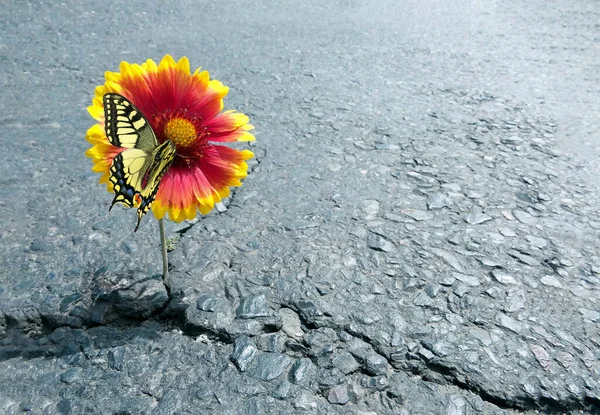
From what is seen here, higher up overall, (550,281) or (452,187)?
(452,187)

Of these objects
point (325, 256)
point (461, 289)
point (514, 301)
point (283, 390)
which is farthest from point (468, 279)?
point (283, 390)

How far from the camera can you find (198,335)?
1873mm

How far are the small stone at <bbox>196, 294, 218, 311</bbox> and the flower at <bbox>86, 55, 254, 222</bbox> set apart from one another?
39cm

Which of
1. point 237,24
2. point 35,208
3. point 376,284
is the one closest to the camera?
point 376,284

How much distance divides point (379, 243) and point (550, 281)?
2.12 feet

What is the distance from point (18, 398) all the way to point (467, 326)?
1.38 m

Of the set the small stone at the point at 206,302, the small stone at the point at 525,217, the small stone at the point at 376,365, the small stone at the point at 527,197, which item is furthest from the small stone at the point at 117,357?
the small stone at the point at 527,197

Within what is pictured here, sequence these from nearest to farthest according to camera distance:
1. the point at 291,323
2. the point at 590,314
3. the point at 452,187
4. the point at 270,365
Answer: the point at 270,365 < the point at 291,323 < the point at 590,314 < the point at 452,187

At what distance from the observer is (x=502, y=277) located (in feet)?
7.17

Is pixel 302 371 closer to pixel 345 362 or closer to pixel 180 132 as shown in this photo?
pixel 345 362

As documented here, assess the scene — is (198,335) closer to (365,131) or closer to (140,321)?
(140,321)

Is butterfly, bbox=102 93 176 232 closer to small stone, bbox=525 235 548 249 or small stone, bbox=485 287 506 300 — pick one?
small stone, bbox=485 287 506 300

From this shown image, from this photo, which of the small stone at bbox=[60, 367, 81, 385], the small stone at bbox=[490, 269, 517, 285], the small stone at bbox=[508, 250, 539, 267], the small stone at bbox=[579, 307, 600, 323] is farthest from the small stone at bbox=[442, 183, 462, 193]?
the small stone at bbox=[60, 367, 81, 385]

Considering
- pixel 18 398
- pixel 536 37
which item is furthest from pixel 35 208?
pixel 536 37
